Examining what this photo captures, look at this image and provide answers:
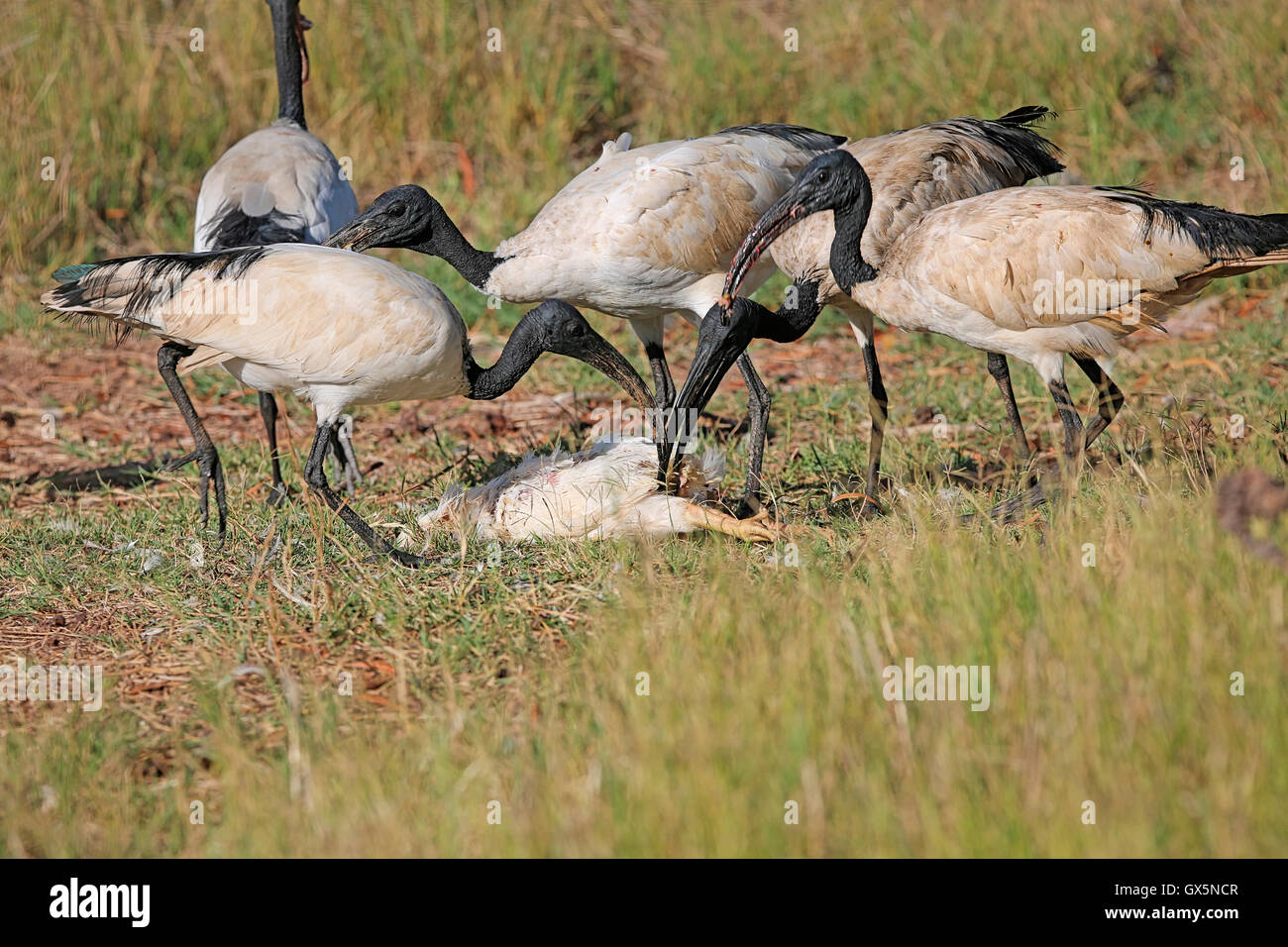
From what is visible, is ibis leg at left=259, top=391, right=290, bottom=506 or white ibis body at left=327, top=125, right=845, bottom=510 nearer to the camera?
white ibis body at left=327, top=125, right=845, bottom=510

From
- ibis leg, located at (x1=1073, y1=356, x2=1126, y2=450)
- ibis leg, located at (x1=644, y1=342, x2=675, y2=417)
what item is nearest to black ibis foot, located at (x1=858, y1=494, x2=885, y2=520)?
ibis leg, located at (x1=1073, y1=356, x2=1126, y2=450)

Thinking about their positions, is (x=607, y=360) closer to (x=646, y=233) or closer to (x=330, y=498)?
(x=646, y=233)

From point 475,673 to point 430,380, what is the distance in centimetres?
151

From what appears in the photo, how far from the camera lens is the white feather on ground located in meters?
4.99

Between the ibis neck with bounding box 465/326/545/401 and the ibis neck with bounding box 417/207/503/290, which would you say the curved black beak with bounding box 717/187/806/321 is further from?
the ibis neck with bounding box 417/207/503/290

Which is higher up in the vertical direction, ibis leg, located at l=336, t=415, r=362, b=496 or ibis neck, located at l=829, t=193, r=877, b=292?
ibis neck, located at l=829, t=193, r=877, b=292

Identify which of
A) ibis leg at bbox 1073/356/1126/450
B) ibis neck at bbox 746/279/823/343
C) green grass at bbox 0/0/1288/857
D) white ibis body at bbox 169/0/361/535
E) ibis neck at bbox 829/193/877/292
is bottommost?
green grass at bbox 0/0/1288/857

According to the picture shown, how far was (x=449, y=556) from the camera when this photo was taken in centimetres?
491

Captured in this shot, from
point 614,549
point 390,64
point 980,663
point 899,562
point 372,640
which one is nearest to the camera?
point 980,663

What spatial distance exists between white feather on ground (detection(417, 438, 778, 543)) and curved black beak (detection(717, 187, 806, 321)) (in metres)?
0.61

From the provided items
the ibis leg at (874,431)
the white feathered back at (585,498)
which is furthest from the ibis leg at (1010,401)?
the white feathered back at (585,498)

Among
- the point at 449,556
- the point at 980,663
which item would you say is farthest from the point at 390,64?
the point at 980,663

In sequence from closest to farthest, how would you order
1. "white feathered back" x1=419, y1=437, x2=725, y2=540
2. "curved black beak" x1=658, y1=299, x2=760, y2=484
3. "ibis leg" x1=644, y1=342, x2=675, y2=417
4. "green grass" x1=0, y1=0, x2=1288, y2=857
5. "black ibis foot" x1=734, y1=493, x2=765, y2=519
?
"green grass" x1=0, y1=0, x2=1288, y2=857 < "white feathered back" x1=419, y1=437, x2=725, y2=540 < "curved black beak" x1=658, y1=299, x2=760, y2=484 < "black ibis foot" x1=734, y1=493, x2=765, y2=519 < "ibis leg" x1=644, y1=342, x2=675, y2=417

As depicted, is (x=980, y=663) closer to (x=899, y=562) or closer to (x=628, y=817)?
(x=899, y=562)
